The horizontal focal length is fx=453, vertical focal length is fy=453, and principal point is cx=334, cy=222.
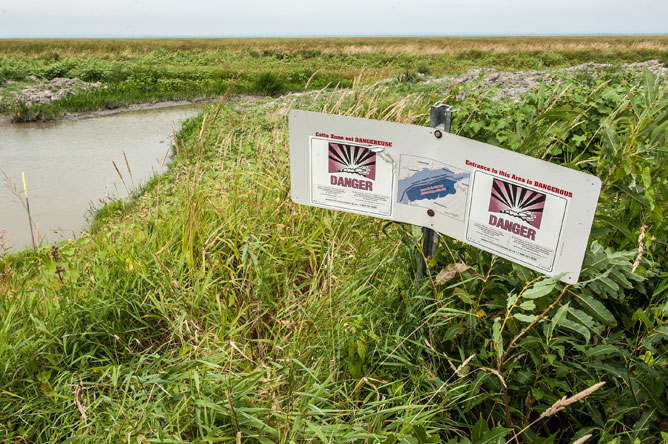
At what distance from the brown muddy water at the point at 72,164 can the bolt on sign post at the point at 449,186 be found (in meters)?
2.29

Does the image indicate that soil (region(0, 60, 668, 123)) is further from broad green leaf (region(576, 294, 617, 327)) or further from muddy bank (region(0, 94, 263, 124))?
broad green leaf (region(576, 294, 617, 327))

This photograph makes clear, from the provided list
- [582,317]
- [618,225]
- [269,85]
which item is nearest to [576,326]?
[582,317]

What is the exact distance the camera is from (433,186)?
1.73 metres

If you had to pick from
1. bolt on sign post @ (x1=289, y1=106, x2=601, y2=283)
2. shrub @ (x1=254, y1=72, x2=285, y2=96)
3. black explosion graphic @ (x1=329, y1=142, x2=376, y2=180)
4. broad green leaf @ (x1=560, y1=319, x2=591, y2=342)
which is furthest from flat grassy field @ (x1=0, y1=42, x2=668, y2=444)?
shrub @ (x1=254, y1=72, x2=285, y2=96)

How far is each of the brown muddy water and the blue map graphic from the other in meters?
2.61

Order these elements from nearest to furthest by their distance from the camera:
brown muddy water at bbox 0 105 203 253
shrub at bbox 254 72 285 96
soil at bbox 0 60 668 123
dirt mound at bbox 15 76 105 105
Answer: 1. brown muddy water at bbox 0 105 203 253
2. soil at bbox 0 60 668 123
3. dirt mound at bbox 15 76 105 105
4. shrub at bbox 254 72 285 96

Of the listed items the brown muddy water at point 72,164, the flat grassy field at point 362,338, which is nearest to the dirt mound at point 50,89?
the brown muddy water at point 72,164

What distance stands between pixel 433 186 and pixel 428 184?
0.9 inches

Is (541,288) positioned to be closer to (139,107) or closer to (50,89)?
(139,107)

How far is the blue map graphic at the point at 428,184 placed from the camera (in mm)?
1672

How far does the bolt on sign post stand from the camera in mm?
1389

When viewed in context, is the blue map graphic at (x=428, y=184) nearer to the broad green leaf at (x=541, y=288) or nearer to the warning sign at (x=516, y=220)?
the warning sign at (x=516, y=220)

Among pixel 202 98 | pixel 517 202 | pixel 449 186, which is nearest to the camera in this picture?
pixel 517 202

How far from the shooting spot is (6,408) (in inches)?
67.7
